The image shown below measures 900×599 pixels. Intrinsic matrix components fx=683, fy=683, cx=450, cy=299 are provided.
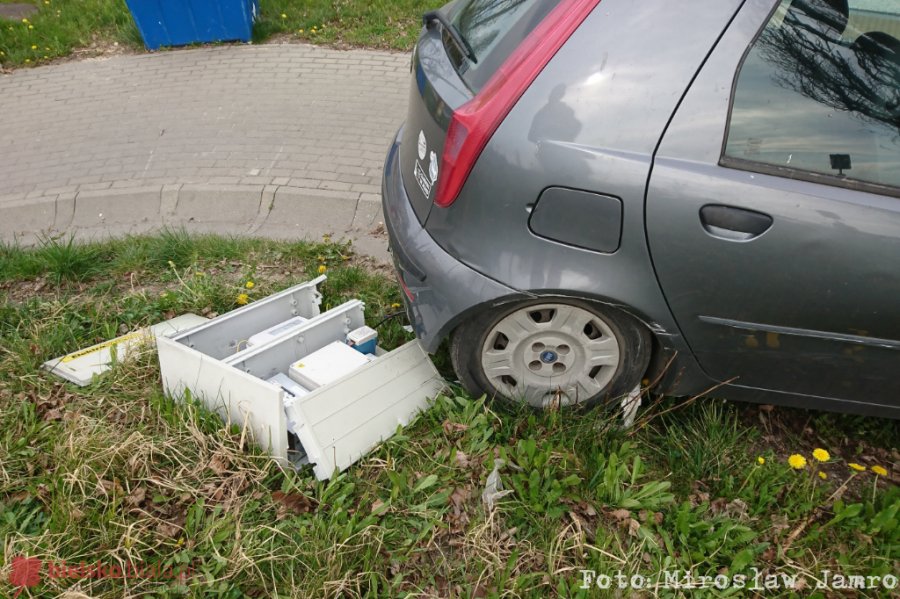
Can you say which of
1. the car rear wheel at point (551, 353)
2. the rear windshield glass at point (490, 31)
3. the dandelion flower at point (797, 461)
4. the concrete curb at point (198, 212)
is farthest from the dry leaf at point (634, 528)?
the concrete curb at point (198, 212)

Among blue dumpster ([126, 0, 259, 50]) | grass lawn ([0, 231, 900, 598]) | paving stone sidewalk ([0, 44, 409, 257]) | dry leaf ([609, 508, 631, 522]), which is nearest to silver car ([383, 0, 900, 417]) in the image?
grass lawn ([0, 231, 900, 598])

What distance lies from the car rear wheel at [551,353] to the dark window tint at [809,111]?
72 centimetres

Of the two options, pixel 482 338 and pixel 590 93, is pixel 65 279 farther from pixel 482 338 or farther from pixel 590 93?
pixel 590 93

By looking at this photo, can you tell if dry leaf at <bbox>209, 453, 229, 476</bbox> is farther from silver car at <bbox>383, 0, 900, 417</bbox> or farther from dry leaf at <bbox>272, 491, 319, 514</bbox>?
silver car at <bbox>383, 0, 900, 417</bbox>

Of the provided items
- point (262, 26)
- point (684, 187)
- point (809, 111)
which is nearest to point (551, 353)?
point (684, 187)

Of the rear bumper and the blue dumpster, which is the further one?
the blue dumpster

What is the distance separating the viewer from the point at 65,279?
12.1 feet

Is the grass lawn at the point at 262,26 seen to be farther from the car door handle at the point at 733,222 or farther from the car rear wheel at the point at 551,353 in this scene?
the car door handle at the point at 733,222

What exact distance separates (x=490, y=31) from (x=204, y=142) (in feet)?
10.7

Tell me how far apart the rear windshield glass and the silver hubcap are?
2.79 feet

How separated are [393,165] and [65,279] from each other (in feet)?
6.64

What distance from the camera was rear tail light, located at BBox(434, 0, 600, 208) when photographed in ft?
7.06

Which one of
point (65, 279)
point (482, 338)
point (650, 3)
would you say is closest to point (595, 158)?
point (650, 3)

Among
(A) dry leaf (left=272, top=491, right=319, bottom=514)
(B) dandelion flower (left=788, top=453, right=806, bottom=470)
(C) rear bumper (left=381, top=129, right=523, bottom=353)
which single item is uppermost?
(C) rear bumper (left=381, top=129, right=523, bottom=353)
